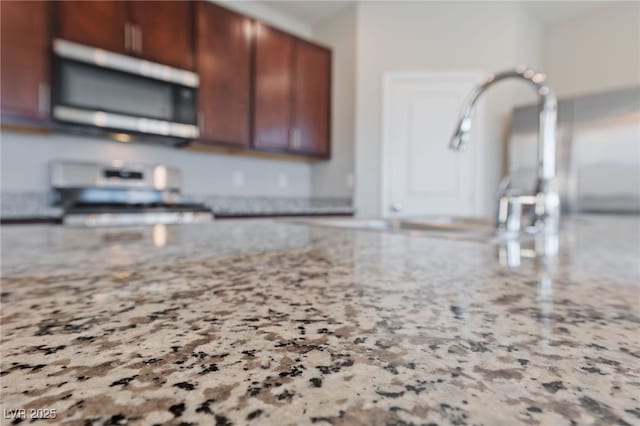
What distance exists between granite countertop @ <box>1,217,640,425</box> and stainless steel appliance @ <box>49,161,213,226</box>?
174 centimetres

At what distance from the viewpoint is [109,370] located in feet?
0.50

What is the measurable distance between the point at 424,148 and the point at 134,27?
222cm

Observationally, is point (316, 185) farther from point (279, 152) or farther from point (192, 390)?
point (192, 390)

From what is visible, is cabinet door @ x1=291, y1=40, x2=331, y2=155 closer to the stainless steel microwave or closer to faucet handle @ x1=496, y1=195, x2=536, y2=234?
the stainless steel microwave

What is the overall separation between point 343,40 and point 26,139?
7.91ft

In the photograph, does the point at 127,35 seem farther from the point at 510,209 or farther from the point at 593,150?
the point at 593,150

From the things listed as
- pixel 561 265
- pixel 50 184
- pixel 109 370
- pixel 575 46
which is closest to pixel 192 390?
pixel 109 370

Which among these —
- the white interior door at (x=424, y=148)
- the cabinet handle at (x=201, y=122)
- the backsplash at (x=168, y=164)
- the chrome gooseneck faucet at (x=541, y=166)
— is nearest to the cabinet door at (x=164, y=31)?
the cabinet handle at (x=201, y=122)

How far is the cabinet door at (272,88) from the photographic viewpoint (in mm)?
2727

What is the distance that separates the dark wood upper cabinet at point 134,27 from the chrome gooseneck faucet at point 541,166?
2.01 m

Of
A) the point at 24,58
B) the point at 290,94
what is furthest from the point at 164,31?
the point at 290,94

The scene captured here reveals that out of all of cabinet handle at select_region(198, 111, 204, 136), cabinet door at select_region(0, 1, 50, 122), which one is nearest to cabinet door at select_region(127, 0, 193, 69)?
cabinet handle at select_region(198, 111, 204, 136)

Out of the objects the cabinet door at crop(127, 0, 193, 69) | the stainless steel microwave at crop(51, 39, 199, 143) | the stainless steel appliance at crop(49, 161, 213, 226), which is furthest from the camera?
the cabinet door at crop(127, 0, 193, 69)

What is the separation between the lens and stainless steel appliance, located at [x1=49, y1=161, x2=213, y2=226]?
1.99 m
